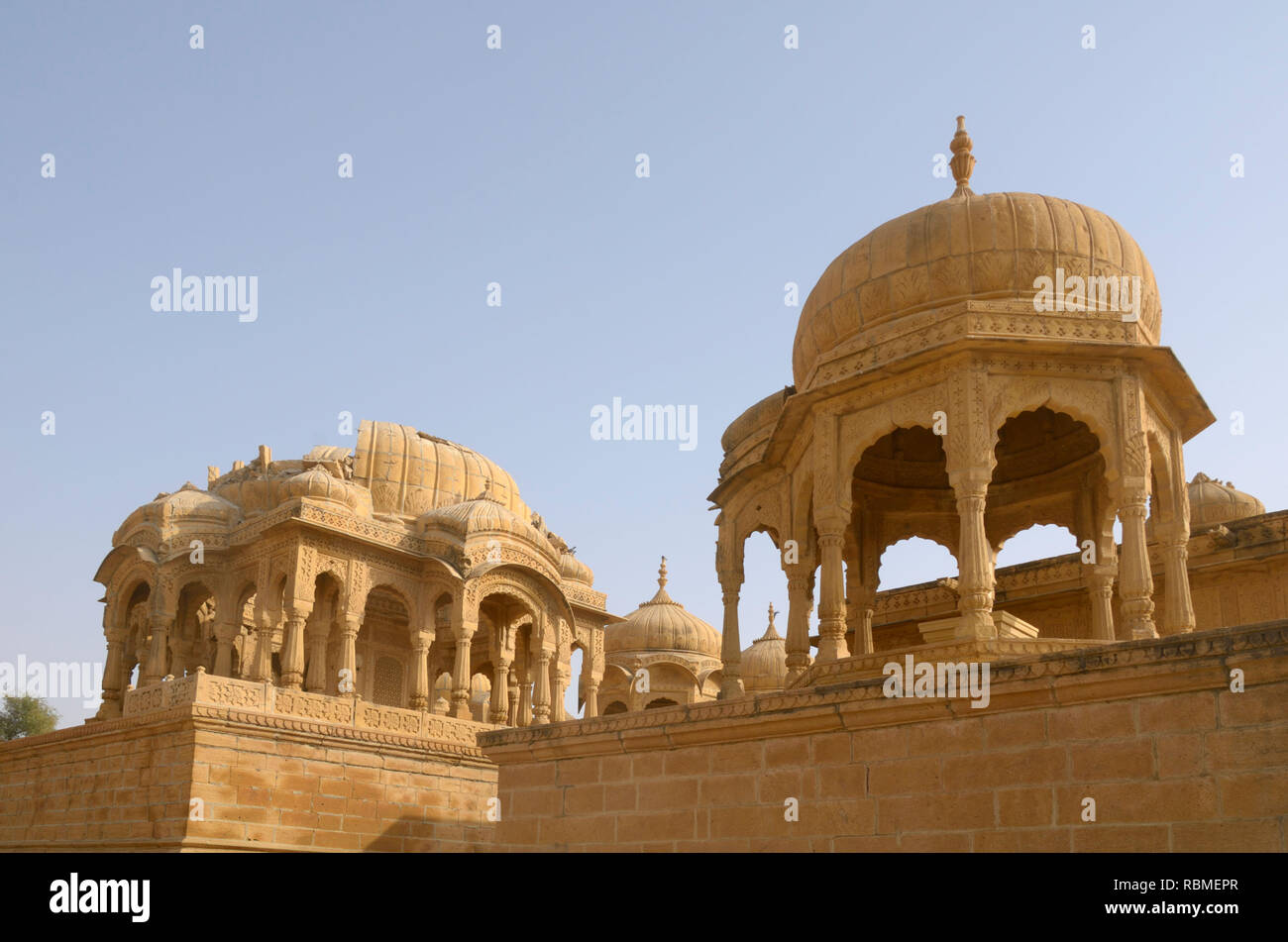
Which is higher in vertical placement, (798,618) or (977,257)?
(977,257)

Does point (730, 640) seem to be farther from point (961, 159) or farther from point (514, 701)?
point (514, 701)

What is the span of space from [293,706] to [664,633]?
66.5 ft

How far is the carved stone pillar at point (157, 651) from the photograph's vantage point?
21.1 metres

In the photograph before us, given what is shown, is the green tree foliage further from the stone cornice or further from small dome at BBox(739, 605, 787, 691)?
the stone cornice

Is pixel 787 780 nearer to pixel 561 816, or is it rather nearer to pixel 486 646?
pixel 561 816

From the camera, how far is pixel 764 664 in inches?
1332

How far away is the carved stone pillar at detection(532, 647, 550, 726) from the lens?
75.8 feet

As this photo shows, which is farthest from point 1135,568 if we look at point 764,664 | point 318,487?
point 764,664

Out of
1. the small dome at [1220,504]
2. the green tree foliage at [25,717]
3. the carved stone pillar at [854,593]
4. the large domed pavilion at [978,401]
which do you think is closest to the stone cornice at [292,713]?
the large domed pavilion at [978,401]

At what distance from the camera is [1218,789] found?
6934 millimetres

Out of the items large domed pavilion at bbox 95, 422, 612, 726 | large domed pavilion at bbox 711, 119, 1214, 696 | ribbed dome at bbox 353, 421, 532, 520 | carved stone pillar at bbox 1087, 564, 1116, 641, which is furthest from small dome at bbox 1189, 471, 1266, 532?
ribbed dome at bbox 353, 421, 532, 520

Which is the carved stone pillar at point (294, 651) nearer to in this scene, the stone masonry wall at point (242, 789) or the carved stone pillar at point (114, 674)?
the stone masonry wall at point (242, 789)
